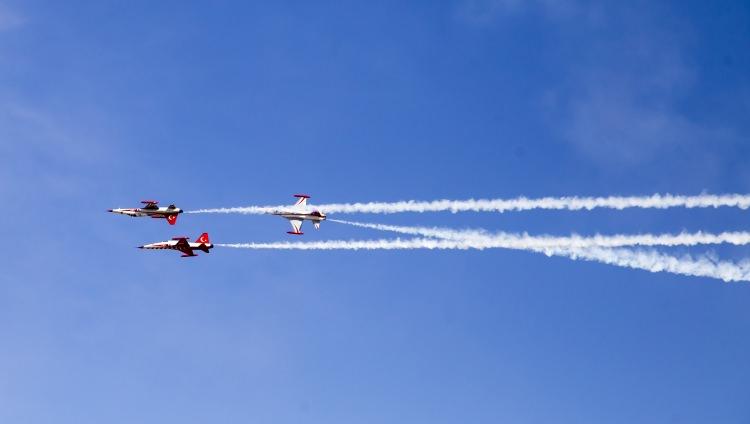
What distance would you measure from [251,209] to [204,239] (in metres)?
8.61

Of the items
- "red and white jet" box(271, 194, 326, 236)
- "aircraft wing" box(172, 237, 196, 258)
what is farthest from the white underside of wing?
"aircraft wing" box(172, 237, 196, 258)

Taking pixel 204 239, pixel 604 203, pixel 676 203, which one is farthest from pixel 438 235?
pixel 204 239

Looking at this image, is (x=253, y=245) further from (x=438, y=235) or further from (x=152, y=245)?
(x=438, y=235)

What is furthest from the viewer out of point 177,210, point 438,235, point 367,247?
point 177,210

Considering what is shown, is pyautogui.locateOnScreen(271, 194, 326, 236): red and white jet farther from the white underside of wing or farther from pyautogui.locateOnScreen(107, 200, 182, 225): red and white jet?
pyautogui.locateOnScreen(107, 200, 182, 225): red and white jet

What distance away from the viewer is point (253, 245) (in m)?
120

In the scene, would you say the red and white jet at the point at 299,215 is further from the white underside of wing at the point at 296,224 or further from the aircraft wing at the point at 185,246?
the aircraft wing at the point at 185,246

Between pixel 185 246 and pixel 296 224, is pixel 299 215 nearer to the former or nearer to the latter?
pixel 296 224

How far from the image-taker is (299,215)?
12875 cm

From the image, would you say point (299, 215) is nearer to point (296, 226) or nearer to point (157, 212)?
point (296, 226)

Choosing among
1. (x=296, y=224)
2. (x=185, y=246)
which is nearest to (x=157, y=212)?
(x=185, y=246)

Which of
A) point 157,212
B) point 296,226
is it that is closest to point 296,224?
point 296,226

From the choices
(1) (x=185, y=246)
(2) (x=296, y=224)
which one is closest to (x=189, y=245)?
(1) (x=185, y=246)

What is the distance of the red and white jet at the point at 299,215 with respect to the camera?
127m
